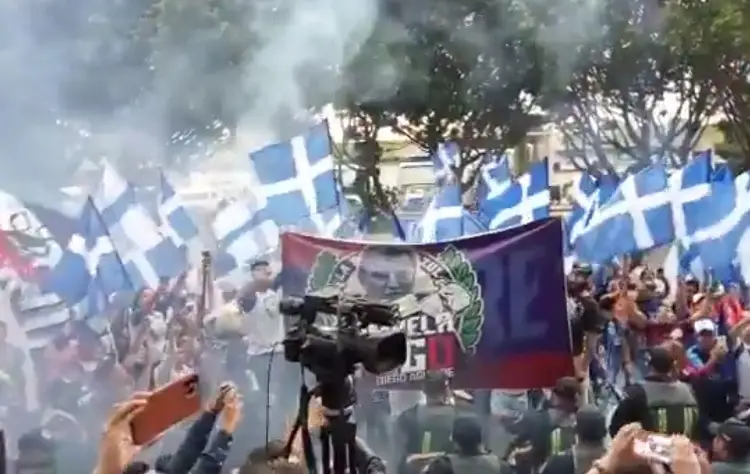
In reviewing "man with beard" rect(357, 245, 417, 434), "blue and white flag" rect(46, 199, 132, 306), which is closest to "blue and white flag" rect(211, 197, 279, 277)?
"blue and white flag" rect(46, 199, 132, 306)

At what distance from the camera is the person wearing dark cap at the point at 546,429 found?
525 centimetres

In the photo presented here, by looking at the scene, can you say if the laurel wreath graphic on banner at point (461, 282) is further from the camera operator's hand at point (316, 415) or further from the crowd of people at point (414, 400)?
the camera operator's hand at point (316, 415)

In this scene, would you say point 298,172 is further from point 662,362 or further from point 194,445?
point 194,445

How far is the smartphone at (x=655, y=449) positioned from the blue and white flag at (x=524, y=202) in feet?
17.4

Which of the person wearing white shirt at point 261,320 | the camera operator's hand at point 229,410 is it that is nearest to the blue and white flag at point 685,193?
the person wearing white shirt at point 261,320

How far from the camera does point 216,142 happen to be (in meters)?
12.4

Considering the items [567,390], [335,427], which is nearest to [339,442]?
[335,427]

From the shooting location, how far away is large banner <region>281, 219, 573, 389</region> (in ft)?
16.6

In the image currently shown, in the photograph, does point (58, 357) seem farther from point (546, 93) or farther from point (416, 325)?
point (546, 93)

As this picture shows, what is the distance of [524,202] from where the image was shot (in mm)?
9031

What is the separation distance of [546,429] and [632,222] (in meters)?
3.20

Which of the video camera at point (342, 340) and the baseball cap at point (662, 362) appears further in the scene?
the baseball cap at point (662, 362)

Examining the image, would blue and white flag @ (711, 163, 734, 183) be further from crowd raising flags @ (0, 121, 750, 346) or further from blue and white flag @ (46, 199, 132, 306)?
blue and white flag @ (46, 199, 132, 306)

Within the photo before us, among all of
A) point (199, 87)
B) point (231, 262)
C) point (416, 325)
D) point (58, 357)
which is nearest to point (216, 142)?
point (199, 87)
